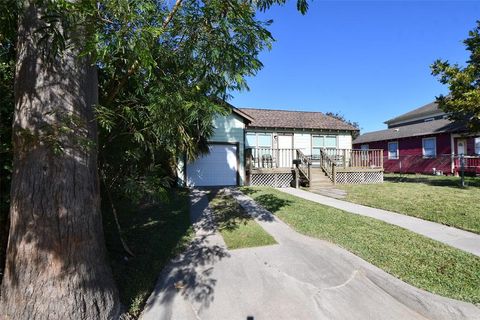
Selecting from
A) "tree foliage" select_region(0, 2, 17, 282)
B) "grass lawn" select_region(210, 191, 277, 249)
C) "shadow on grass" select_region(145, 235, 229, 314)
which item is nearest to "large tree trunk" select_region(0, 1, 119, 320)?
"tree foliage" select_region(0, 2, 17, 282)

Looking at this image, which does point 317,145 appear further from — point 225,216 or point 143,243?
point 143,243

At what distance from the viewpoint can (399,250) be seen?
4.75 metres

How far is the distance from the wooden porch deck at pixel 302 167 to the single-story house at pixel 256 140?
244 mm

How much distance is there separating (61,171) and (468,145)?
24.5m

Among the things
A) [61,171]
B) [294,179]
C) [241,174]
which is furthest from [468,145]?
[61,171]

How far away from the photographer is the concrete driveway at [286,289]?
10.4 feet

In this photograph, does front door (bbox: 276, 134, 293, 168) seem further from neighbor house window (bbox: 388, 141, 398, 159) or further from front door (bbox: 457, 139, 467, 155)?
neighbor house window (bbox: 388, 141, 398, 159)

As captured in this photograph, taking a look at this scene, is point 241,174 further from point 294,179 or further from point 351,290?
point 351,290

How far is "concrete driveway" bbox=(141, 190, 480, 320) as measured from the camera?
3160 millimetres

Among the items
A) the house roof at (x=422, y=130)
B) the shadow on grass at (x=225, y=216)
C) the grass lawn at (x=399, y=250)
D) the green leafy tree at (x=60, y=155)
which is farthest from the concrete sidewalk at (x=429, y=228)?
the house roof at (x=422, y=130)

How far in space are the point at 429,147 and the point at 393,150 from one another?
3350 millimetres

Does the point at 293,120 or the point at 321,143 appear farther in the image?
the point at 293,120

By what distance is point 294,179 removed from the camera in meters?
14.5

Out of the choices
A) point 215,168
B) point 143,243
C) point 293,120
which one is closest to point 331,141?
point 293,120
